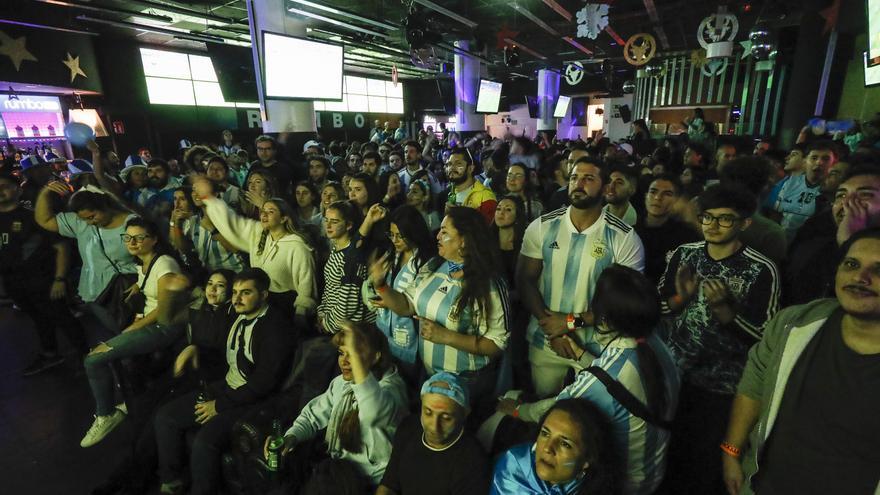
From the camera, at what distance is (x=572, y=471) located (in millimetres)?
1381

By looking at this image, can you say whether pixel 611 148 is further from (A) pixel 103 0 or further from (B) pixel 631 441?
(A) pixel 103 0

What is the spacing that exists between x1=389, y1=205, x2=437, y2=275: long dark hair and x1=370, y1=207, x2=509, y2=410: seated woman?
23cm

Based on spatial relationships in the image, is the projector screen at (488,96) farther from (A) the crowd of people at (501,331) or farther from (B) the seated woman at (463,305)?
(B) the seated woman at (463,305)

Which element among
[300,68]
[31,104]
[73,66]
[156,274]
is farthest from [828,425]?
[31,104]

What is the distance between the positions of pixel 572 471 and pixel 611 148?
19.7 ft

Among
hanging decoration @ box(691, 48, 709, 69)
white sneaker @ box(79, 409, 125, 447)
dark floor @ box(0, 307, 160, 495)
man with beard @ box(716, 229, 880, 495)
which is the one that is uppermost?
hanging decoration @ box(691, 48, 709, 69)

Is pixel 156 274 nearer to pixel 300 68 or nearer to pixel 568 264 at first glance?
pixel 568 264

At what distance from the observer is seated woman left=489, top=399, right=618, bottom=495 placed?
1369mm

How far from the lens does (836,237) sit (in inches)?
76.0

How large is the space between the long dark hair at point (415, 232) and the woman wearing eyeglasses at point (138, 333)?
1.73m

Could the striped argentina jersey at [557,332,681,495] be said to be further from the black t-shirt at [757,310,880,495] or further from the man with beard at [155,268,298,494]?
the man with beard at [155,268,298,494]

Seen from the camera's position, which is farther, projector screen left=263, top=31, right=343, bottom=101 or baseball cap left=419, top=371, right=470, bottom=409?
projector screen left=263, top=31, right=343, bottom=101

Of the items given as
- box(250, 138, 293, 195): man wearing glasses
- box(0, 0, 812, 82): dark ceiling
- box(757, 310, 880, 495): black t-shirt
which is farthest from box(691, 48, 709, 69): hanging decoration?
box(757, 310, 880, 495): black t-shirt

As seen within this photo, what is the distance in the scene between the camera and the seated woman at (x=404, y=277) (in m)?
2.24
